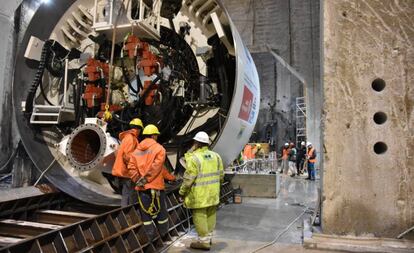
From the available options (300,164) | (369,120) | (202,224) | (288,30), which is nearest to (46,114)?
(202,224)

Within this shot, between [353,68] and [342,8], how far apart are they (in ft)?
1.88

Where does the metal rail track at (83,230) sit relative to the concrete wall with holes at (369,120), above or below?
below

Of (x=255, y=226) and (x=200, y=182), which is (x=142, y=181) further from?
(x=255, y=226)

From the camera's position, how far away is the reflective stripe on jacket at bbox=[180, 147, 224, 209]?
10.4 ft

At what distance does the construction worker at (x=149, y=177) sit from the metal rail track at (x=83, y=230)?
4.5 inches

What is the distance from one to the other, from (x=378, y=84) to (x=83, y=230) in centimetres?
284

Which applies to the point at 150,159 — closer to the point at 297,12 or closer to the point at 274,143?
the point at 297,12

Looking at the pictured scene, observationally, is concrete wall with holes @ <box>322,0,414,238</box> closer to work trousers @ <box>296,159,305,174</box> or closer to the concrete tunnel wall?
the concrete tunnel wall

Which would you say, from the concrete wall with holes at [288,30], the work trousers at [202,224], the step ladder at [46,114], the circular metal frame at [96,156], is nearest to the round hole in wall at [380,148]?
the work trousers at [202,224]

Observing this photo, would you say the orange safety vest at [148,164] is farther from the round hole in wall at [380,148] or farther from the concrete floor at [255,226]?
the round hole in wall at [380,148]

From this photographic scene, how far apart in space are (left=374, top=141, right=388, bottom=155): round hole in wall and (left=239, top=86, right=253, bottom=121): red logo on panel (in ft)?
5.03

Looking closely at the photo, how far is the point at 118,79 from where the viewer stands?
16.0ft

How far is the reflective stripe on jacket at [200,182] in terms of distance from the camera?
3180 mm

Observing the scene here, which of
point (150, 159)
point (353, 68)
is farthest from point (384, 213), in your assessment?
point (150, 159)
